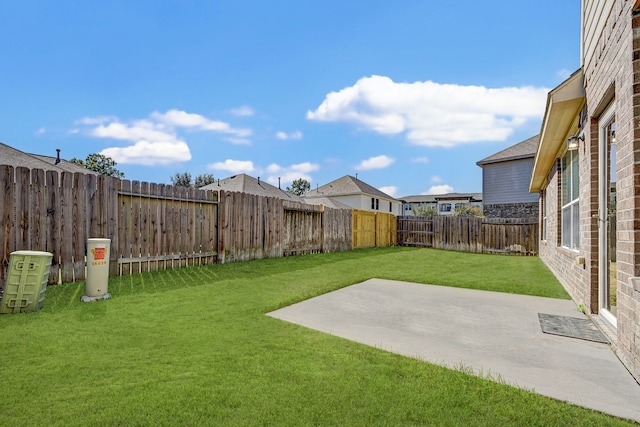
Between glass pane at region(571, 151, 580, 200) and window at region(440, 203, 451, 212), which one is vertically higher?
window at region(440, 203, 451, 212)

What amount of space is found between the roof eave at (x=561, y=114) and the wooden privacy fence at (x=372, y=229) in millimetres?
8473

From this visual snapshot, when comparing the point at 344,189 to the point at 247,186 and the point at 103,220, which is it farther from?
the point at 103,220

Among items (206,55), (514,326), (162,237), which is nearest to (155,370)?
(514,326)

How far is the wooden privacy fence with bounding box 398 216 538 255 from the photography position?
13.4 m

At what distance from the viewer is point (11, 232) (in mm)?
4945

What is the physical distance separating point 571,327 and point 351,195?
99.3 feet

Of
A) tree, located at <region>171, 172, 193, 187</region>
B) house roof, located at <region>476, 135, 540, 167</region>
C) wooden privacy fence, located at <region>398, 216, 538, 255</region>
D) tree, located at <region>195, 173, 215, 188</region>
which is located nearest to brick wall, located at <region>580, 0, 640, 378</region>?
wooden privacy fence, located at <region>398, 216, 538, 255</region>

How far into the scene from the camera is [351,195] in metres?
33.5

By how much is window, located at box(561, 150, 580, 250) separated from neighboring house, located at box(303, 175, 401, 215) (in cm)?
2586

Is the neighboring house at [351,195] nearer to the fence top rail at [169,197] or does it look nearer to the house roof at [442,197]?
the house roof at [442,197]

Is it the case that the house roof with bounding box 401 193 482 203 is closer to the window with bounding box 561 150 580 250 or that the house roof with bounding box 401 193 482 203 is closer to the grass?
the window with bounding box 561 150 580 250

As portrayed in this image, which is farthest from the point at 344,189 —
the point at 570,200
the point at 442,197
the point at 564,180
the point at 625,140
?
the point at 625,140

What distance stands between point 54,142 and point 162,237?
52.6ft

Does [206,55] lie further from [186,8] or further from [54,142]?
[54,142]
